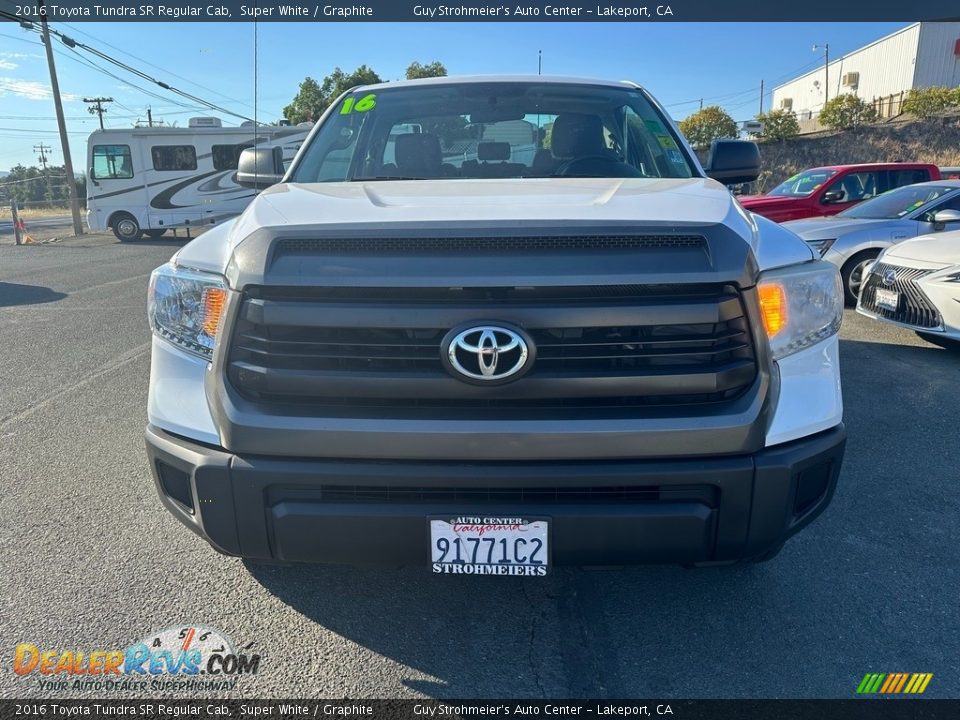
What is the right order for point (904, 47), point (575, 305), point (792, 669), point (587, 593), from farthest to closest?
point (904, 47), point (587, 593), point (792, 669), point (575, 305)

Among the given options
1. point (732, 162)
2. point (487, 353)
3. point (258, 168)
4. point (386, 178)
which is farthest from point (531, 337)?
point (258, 168)

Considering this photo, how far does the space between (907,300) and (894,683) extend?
4921 mm

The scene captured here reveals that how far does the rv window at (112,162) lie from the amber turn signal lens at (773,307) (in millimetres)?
23349

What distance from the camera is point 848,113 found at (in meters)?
39.5

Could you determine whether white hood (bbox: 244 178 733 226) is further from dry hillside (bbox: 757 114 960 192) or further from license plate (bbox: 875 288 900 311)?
dry hillside (bbox: 757 114 960 192)

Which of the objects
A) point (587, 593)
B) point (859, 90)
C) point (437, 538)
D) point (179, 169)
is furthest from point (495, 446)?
point (859, 90)

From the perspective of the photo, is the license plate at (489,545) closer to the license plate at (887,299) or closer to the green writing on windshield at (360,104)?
the green writing on windshield at (360,104)

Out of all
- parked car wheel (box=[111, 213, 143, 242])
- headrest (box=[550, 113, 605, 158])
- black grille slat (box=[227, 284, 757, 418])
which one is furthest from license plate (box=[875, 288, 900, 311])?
parked car wheel (box=[111, 213, 143, 242])

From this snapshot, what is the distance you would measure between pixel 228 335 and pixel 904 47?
223 feet

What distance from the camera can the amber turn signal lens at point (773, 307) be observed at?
2.04m

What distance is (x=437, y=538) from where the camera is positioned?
2.02 metres

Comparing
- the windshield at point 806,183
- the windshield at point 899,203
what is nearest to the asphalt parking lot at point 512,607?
the windshield at point 899,203

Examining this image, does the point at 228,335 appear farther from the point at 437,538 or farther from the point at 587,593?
the point at 587,593

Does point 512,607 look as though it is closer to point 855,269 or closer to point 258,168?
point 258,168
